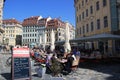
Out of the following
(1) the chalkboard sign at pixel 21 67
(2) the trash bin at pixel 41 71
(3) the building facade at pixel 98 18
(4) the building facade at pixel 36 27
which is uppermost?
(4) the building facade at pixel 36 27

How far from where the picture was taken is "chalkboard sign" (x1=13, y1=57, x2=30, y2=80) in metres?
10.9

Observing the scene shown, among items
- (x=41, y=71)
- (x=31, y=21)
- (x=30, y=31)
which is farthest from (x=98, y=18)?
(x=31, y=21)

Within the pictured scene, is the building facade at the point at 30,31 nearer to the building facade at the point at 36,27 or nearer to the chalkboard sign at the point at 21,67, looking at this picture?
the building facade at the point at 36,27

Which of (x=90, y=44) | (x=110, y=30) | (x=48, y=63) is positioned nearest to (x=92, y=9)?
(x=90, y=44)

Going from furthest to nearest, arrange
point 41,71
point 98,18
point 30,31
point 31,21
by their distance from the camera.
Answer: point 31,21 < point 30,31 < point 98,18 < point 41,71

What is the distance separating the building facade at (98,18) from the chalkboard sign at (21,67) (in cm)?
1957

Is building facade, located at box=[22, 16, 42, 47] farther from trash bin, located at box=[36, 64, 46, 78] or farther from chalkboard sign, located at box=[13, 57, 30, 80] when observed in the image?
chalkboard sign, located at box=[13, 57, 30, 80]

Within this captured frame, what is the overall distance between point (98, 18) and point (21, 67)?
964 inches

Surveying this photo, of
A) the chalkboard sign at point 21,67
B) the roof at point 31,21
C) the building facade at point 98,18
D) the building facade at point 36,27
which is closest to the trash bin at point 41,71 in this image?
the chalkboard sign at point 21,67

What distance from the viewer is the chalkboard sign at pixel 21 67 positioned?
10.9 metres

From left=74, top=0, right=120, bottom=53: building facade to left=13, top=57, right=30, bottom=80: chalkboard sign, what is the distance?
19574mm

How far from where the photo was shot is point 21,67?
11133 mm

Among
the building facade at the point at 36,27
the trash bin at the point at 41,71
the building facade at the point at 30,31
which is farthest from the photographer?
the building facade at the point at 30,31

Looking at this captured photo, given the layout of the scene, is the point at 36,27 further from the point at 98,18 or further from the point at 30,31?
the point at 98,18
